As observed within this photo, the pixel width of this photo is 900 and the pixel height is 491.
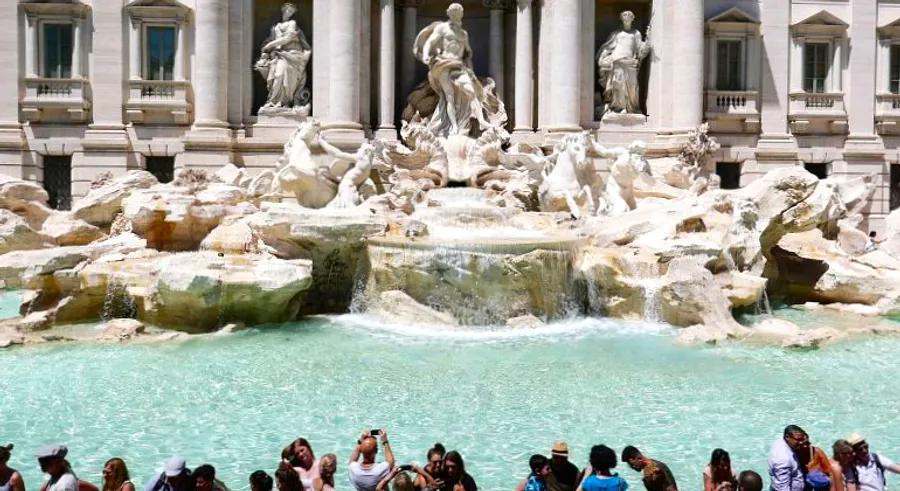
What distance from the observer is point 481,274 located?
40.2 feet

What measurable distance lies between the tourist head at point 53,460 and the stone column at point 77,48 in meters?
16.0

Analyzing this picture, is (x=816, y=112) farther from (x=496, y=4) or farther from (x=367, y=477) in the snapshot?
(x=367, y=477)

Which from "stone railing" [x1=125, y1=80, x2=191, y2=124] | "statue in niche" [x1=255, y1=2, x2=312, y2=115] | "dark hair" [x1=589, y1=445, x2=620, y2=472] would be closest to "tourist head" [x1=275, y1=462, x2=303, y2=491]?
"dark hair" [x1=589, y1=445, x2=620, y2=472]

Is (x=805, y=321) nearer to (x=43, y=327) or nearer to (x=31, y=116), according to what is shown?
(x=43, y=327)

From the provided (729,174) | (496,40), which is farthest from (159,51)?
(729,174)

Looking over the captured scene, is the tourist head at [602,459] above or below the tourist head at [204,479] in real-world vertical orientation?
above

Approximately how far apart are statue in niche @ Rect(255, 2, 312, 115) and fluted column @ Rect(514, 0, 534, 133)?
16.3ft

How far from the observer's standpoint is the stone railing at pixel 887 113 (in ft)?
66.5

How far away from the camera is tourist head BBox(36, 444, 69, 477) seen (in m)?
4.64

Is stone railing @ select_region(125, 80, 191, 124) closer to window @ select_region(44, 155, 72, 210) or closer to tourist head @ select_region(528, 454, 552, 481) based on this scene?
window @ select_region(44, 155, 72, 210)

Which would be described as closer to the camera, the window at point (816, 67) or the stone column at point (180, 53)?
the stone column at point (180, 53)

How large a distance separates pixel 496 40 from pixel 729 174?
675cm

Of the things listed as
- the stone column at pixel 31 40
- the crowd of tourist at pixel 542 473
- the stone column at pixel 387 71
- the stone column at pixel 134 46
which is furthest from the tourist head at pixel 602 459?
the stone column at pixel 31 40

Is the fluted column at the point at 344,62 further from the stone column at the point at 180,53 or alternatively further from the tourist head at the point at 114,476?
the tourist head at the point at 114,476
